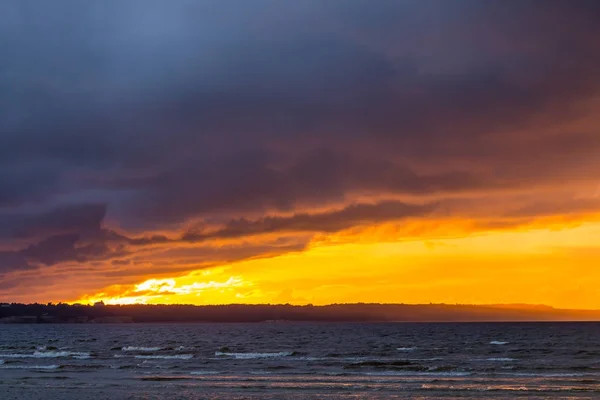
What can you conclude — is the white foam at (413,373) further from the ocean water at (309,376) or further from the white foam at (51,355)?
the white foam at (51,355)

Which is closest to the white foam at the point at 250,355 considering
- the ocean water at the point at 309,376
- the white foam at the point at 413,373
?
the ocean water at the point at 309,376

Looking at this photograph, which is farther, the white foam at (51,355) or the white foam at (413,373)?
the white foam at (51,355)

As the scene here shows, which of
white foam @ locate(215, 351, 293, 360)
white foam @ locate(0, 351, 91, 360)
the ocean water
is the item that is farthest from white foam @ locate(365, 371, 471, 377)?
white foam @ locate(0, 351, 91, 360)

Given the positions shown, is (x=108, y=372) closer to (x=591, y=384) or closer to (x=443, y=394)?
(x=443, y=394)

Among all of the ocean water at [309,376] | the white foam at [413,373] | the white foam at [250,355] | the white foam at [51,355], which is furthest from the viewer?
the white foam at [51,355]

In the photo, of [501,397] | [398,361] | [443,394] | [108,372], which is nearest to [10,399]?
[108,372]

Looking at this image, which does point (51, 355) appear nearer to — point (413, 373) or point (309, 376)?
point (309, 376)

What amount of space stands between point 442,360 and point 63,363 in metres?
42.9

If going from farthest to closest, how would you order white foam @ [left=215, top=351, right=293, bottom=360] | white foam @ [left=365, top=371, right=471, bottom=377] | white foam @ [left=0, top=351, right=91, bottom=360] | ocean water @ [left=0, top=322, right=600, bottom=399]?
white foam @ [left=0, top=351, right=91, bottom=360]
white foam @ [left=215, top=351, right=293, bottom=360]
white foam @ [left=365, top=371, right=471, bottom=377]
ocean water @ [left=0, top=322, right=600, bottom=399]

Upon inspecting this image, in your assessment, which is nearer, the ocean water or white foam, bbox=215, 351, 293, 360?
the ocean water

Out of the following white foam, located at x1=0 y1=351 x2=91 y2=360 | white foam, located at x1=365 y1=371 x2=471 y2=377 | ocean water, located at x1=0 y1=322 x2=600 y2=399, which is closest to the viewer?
ocean water, located at x1=0 y1=322 x2=600 y2=399

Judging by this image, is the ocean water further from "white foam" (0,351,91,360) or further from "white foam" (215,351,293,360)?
"white foam" (0,351,91,360)

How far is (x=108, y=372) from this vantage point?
214 ft

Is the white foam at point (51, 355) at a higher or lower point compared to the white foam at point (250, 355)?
lower
